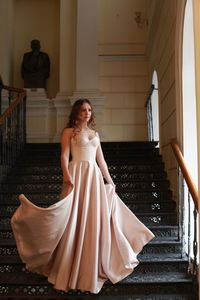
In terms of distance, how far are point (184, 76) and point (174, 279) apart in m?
1.99

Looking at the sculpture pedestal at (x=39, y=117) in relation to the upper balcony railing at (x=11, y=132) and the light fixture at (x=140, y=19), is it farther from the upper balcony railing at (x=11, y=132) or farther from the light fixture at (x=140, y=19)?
the light fixture at (x=140, y=19)

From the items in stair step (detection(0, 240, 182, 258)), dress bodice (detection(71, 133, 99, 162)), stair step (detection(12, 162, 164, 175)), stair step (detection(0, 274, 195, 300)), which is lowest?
stair step (detection(0, 274, 195, 300))

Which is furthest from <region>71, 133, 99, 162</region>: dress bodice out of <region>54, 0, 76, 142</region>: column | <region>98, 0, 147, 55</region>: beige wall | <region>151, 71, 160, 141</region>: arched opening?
<region>98, 0, 147, 55</region>: beige wall

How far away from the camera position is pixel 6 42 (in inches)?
303

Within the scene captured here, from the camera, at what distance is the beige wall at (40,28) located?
8.20 m

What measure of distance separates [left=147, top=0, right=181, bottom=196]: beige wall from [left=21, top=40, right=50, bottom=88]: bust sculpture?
8.40 ft

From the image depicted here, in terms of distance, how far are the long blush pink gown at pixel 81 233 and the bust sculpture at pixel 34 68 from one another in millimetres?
4896

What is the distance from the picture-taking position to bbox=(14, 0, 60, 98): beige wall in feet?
26.9

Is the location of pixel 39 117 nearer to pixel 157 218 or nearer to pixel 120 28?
pixel 120 28

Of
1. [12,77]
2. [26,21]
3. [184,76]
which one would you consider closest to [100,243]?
[184,76]

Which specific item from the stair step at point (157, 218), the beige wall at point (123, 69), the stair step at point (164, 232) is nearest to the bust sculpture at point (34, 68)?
the beige wall at point (123, 69)

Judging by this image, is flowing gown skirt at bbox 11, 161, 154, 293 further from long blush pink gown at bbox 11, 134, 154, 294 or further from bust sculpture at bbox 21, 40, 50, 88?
bust sculpture at bbox 21, 40, 50, 88

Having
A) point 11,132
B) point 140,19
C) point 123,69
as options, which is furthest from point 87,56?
point 11,132

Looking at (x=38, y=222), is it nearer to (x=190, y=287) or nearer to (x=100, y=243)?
(x=100, y=243)
